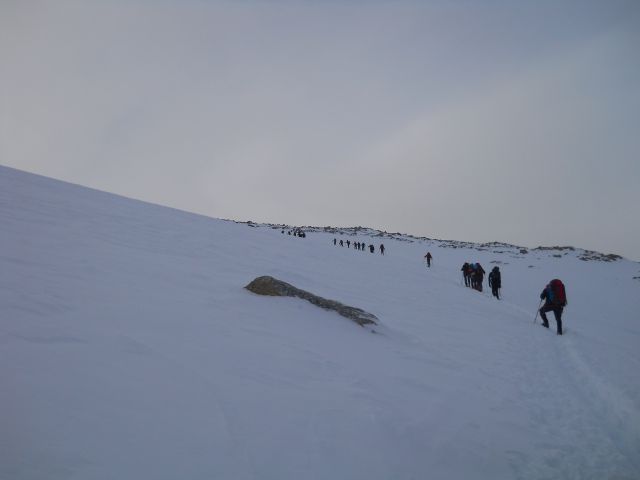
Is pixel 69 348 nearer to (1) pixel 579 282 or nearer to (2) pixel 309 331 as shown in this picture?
(2) pixel 309 331

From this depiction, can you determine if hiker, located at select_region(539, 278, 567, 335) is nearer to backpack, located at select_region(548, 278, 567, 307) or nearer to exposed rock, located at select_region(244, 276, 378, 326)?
backpack, located at select_region(548, 278, 567, 307)

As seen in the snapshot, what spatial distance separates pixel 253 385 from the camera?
12.5 ft

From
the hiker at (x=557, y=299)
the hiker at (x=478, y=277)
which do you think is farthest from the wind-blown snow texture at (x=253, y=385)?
the hiker at (x=478, y=277)

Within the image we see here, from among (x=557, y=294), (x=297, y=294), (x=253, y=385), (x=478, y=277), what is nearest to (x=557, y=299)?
(x=557, y=294)

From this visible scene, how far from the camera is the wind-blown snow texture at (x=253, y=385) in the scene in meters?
2.63

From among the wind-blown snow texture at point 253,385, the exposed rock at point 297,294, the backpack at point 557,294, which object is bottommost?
the wind-blown snow texture at point 253,385

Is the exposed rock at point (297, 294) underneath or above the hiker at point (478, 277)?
underneath

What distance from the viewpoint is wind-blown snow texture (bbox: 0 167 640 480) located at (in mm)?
2629

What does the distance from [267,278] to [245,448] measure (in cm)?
503

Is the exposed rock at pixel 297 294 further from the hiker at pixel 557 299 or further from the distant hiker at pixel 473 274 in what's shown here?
the distant hiker at pixel 473 274

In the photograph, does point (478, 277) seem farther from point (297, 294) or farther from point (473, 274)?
point (297, 294)

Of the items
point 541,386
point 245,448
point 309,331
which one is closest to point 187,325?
point 309,331

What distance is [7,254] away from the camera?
6156 mm

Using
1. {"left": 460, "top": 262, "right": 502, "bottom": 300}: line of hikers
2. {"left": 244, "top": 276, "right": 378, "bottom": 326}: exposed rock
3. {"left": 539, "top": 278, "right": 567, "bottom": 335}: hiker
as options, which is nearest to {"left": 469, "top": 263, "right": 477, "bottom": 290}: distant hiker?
{"left": 460, "top": 262, "right": 502, "bottom": 300}: line of hikers
